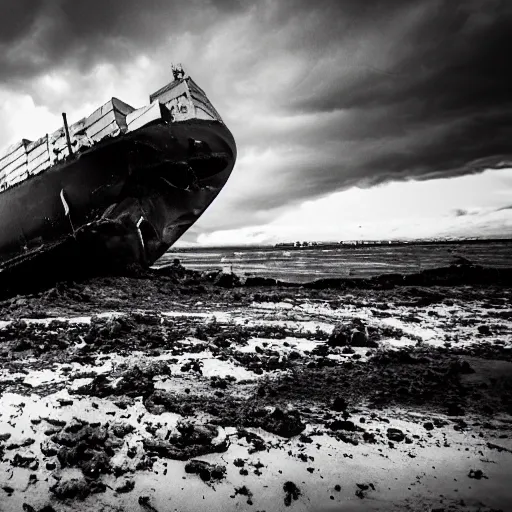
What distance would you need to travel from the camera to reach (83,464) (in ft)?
5.90

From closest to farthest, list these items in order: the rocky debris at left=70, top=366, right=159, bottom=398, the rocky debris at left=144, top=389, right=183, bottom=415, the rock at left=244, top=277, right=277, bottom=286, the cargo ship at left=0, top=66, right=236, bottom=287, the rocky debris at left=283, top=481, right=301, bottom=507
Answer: the rocky debris at left=283, top=481, right=301, bottom=507, the rocky debris at left=144, top=389, right=183, bottom=415, the rocky debris at left=70, top=366, right=159, bottom=398, the cargo ship at left=0, top=66, right=236, bottom=287, the rock at left=244, top=277, right=277, bottom=286

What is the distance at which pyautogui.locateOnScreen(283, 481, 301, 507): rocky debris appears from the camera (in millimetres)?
1644

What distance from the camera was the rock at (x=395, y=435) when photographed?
214 cm

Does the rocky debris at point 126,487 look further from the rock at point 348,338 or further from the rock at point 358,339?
the rock at point 358,339

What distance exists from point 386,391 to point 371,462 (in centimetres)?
99

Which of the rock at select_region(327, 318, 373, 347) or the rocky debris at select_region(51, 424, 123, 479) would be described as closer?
the rocky debris at select_region(51, 424, 123, 479)

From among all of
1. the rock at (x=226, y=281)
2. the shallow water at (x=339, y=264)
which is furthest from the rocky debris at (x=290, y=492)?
the shallow water at (x=339, y=264)

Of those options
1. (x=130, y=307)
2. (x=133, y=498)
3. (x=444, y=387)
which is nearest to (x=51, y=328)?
(x=130, y=307)

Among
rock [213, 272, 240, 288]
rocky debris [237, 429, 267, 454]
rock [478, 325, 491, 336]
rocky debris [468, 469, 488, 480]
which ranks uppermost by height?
rock [213, 272, 240, 288]

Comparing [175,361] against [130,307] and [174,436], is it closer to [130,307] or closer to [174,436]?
[174,436]

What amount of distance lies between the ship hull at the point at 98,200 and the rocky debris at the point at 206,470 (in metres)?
6.40

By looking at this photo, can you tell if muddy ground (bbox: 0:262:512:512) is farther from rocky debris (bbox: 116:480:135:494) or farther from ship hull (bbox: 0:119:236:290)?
ship hull (bbox: 0:119:236:290)

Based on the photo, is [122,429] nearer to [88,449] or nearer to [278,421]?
[88,449]

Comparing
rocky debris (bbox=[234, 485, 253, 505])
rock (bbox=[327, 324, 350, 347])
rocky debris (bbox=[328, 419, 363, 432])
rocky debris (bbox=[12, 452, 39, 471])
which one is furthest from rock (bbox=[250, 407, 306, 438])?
rock (bbox=[327, 324, 350, 347])
